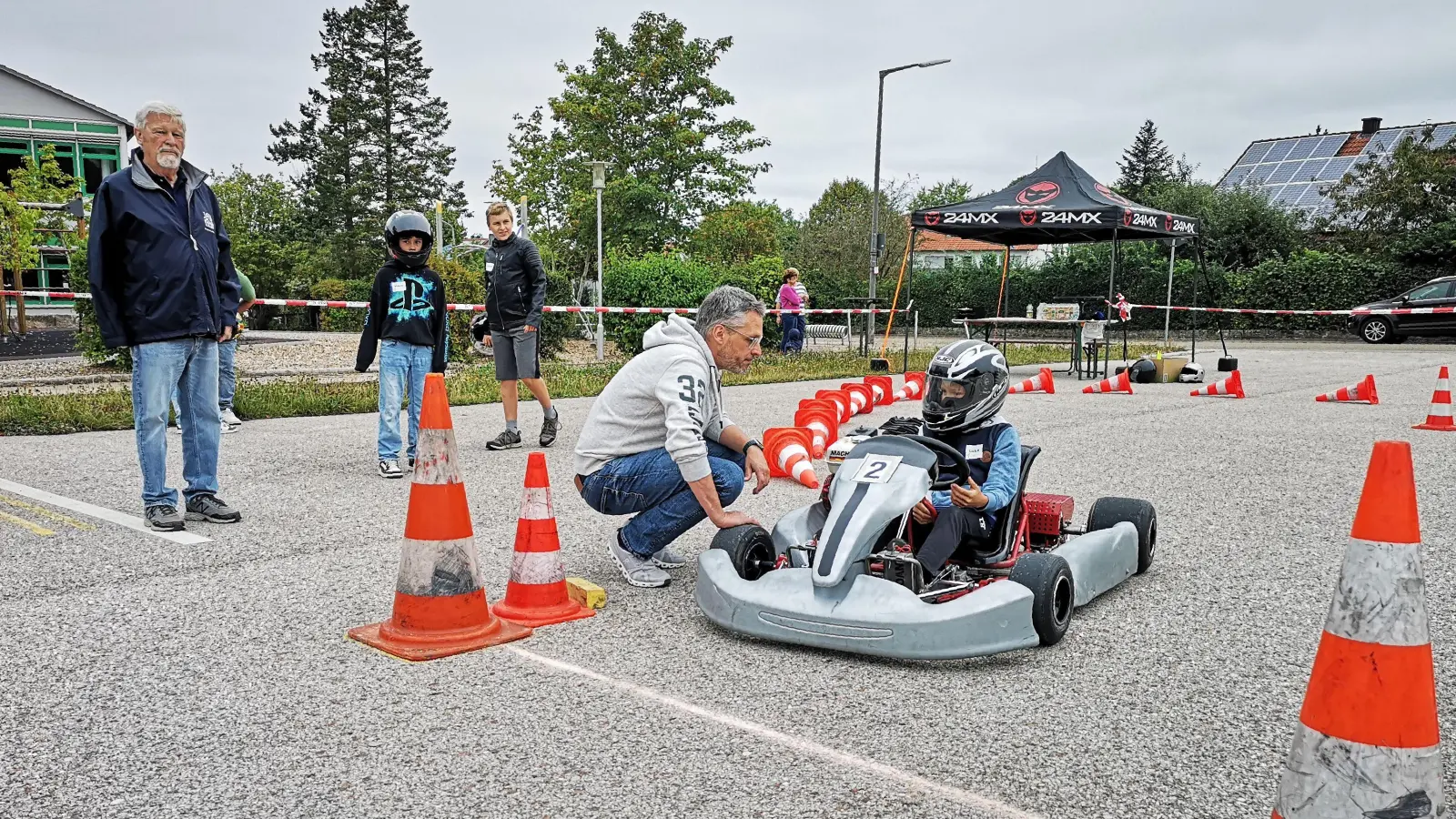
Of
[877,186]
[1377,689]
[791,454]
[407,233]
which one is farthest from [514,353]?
[877,186]

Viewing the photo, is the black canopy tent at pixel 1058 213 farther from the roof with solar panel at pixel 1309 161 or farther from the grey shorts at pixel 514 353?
the roof with solar panel at pixel 1309 161

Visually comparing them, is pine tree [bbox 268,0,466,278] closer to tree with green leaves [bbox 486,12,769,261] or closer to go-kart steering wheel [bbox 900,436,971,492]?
tree with green leaves [bbox 486,12,769,261]

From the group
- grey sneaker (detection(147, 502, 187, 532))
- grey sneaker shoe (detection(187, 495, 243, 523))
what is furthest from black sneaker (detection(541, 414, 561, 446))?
grey sneaker (detection(147, 502, 187, 532))

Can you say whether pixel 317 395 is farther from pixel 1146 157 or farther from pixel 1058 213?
pixel 1146 157

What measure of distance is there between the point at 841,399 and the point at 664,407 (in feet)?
19.5

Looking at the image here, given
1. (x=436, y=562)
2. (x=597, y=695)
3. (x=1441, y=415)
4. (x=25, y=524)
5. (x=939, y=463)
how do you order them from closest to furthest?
(x=597, y=695)
(x=436, y=562)
(x=939, y=463)
(x=25, y=524)
(x=1441, y=415)

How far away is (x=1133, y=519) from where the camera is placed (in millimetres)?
4680

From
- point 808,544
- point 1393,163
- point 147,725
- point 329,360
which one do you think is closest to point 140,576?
point 147,725

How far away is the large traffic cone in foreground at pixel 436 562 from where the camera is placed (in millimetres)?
3693

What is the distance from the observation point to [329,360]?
18.5 meters

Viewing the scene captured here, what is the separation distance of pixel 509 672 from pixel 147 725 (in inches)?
39.4

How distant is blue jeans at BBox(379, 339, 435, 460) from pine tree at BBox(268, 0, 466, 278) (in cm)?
4500

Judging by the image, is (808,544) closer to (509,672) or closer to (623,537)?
(623,537)

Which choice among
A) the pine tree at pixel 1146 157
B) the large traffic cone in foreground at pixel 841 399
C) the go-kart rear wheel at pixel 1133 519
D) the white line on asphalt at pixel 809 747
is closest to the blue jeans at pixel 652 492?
the white line on asphalt at pixel 809 747
